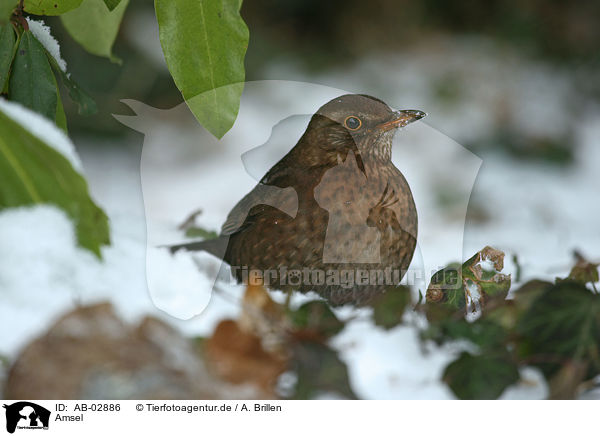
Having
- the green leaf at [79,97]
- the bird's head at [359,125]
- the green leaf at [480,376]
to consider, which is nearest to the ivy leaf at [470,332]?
the green leaf at [480,376]

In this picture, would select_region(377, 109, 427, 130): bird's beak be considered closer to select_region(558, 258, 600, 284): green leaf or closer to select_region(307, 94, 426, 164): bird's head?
select_region(307, 94, 426, 164): bird's head

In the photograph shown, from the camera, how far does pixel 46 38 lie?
1.29 ft

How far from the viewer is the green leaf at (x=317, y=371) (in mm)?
285

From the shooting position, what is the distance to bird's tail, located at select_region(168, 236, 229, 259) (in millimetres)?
361

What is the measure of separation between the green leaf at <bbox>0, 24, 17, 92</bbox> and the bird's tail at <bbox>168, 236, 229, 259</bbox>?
→ 0.46 ft

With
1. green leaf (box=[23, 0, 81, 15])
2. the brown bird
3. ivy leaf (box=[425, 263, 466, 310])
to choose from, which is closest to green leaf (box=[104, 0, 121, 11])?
green leaf (box=[23, 0, 81, 15])

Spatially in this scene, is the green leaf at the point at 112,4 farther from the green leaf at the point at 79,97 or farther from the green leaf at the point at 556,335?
the green leaf at the point at 556,335

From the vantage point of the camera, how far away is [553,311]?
1.03 feet

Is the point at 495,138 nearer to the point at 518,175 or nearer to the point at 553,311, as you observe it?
the point at 518,175

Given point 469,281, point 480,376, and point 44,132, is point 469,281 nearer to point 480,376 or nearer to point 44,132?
point 480,376

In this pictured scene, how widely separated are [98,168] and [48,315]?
0.18 meters

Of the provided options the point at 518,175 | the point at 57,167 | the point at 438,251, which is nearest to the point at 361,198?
the point at 438,251

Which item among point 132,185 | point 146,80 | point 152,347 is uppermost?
point 146,80
